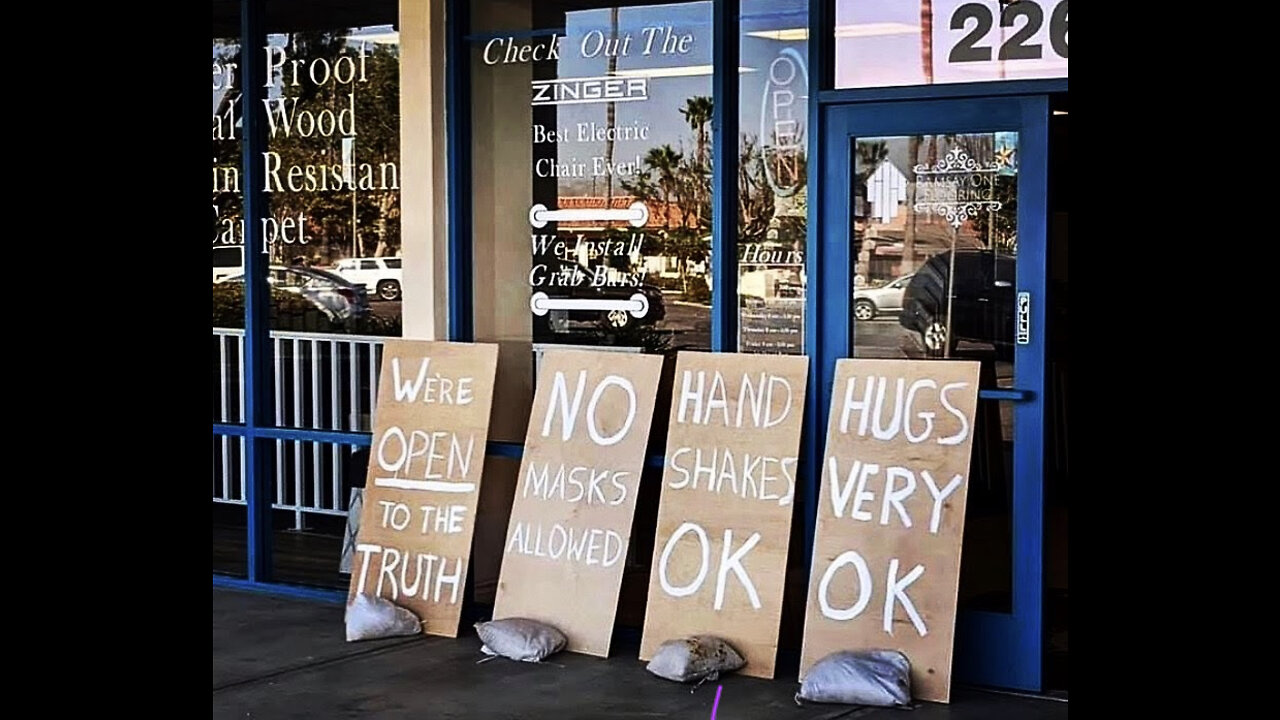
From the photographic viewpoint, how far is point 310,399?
743 centimetres

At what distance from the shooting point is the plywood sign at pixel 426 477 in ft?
21.1

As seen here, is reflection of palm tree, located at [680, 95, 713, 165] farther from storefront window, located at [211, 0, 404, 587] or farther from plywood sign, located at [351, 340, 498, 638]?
storefront window, located at [211, 0, 404, 587]

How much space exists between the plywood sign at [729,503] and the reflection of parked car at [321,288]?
1853 millimetres

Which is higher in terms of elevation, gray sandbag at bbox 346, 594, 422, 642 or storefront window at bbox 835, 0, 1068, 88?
storefront window at bbox 835, 0, 1068, 88

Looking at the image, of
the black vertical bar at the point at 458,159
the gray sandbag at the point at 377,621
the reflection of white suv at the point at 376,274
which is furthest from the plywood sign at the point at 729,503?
the reflection of white suv at the point at 376,274

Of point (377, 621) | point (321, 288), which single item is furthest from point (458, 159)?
point (377, 621)

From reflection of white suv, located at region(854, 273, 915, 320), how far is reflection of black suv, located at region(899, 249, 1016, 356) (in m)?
0.03

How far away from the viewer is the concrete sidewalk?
527cm

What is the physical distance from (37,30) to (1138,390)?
0.69m

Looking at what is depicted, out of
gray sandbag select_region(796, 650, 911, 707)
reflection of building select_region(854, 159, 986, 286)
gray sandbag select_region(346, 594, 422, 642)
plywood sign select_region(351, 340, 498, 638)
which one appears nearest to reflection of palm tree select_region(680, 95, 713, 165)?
reflection of building select_region(854, 159, 986, 286)

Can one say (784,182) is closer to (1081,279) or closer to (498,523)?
(498,523)

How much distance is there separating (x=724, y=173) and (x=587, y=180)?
64 centimetres

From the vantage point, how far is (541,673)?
5777mm

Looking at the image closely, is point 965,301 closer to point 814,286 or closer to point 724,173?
point 814,286
